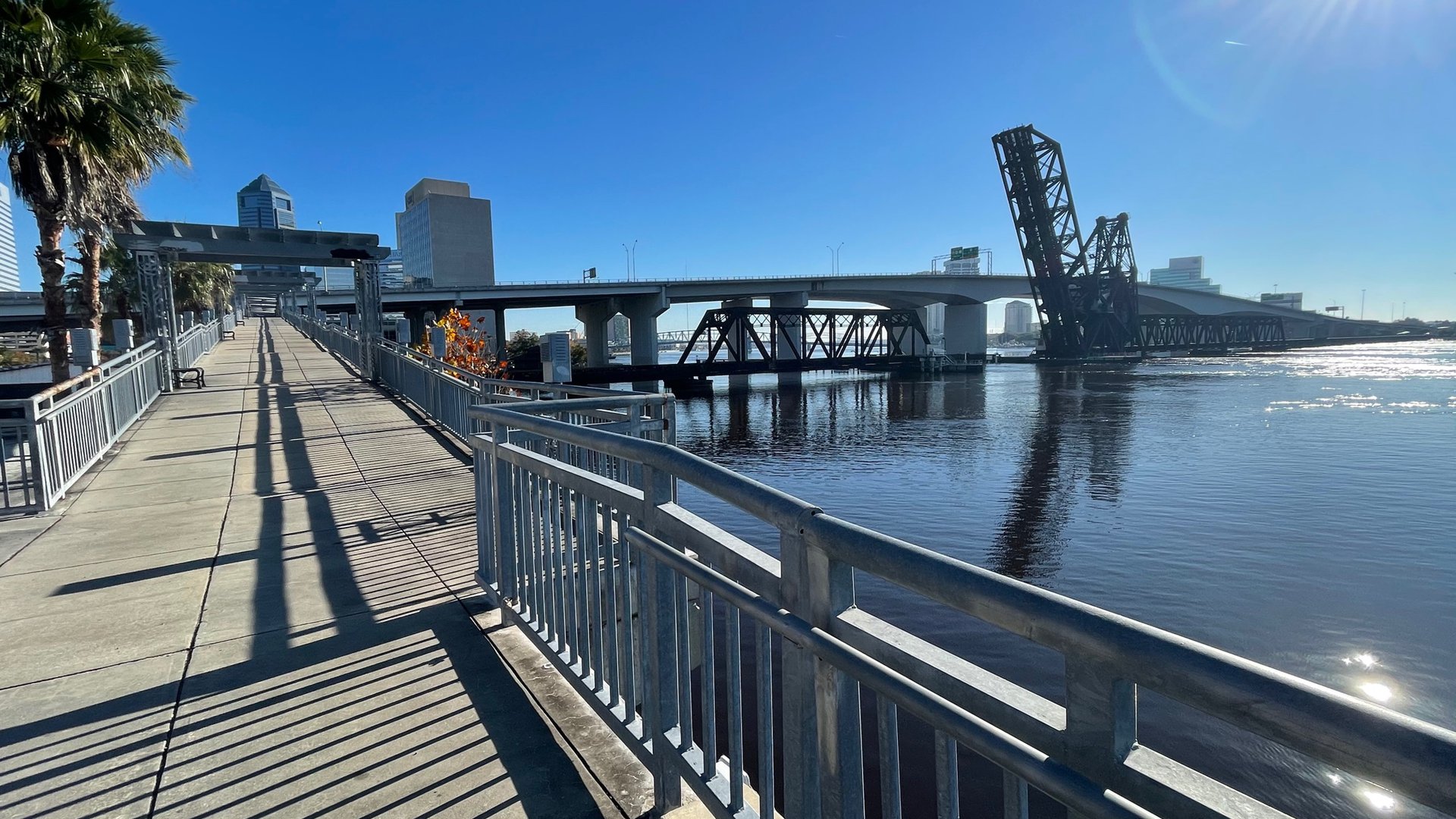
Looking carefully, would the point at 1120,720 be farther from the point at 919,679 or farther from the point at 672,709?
the point at 672,709

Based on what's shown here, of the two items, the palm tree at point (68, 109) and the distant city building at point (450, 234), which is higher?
the distant city building at point (450, 234)

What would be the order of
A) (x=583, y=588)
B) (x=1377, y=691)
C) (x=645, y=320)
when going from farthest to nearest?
(x=645, y=320), (x=1377, y=691), (x=583, y=588)

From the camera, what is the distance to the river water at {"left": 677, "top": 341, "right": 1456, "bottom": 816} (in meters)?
8.04

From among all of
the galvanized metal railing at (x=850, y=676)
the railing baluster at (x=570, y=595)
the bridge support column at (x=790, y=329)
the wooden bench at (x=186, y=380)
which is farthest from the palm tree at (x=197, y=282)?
the galvanized metal railing at (x=850, y=676)

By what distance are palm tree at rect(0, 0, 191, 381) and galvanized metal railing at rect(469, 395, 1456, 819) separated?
1596 cm

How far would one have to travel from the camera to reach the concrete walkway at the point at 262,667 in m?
2.95

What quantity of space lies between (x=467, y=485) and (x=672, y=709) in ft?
21.3

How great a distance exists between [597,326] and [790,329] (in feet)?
62.1

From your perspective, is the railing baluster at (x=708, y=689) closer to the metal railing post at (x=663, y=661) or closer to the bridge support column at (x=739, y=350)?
the metal railing post at (x=663, y=661)

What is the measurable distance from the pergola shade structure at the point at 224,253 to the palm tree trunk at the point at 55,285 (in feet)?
6.71

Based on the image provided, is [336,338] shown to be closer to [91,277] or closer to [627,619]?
[91,277]

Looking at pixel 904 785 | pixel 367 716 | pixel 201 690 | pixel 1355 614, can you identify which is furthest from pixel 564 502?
pixel 1355 614

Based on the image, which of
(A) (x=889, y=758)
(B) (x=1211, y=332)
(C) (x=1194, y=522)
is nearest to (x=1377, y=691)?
(C) (x=1194, y=522)

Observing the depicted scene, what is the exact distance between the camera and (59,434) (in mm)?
8289
